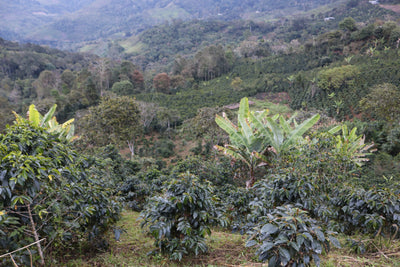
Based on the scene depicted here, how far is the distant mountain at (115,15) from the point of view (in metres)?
123

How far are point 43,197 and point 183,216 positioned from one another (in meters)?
1.48

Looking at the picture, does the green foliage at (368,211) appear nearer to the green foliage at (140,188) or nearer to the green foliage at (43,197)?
the green foliage at (43,197)

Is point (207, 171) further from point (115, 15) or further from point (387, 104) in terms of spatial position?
point (115, 15)

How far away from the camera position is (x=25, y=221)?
7.36ft

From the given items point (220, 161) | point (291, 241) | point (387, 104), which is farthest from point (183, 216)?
point (387, 104)

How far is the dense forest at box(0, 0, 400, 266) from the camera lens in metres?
2.20

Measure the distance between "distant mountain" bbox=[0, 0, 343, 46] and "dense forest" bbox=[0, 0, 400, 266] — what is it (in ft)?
313

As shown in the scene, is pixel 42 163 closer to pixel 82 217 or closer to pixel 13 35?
pixel 82 217

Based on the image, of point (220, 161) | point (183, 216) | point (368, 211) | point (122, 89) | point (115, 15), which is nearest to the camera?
point (183, 216)

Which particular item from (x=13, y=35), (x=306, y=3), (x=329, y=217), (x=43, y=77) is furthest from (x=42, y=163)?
(x=13, y=35)

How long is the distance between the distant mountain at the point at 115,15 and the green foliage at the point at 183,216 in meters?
121

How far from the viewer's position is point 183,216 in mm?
2650

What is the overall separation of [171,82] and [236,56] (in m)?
17.2

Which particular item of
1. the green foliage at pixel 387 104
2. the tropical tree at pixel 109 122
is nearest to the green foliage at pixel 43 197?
the tropical tree at pixel 109 122
